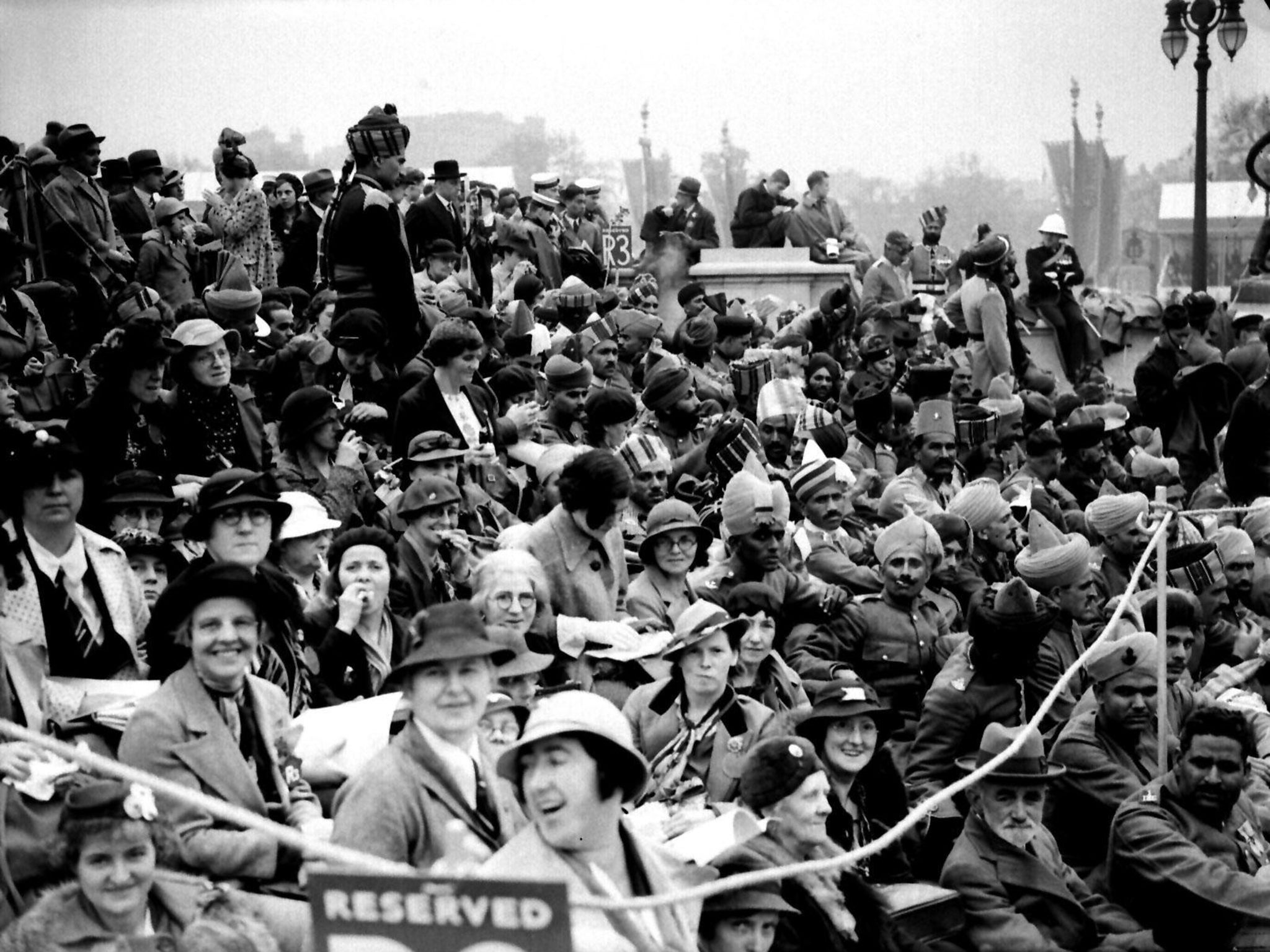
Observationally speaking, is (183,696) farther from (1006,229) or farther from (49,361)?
(1006,229)

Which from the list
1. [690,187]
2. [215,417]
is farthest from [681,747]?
[690,187]

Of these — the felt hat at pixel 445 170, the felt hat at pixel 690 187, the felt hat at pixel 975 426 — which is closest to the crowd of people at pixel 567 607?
the felt hat at pixel 975 426

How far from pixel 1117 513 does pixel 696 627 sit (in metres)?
3.82

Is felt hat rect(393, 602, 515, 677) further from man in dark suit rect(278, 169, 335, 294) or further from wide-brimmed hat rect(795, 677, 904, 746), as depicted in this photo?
man in dark suit rect(278, 169, 335, 294)

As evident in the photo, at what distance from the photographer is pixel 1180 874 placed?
6.82m

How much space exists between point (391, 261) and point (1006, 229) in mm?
17470

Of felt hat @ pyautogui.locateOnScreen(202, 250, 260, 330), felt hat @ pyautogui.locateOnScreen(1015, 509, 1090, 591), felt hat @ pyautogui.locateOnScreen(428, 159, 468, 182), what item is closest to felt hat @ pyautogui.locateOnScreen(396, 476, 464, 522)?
felt hat @ pyautogui.locateOnScreen(1015, 509, 1090, 591)

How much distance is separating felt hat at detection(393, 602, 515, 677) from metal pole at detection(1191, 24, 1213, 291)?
1691cm

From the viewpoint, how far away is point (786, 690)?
25.1 feet

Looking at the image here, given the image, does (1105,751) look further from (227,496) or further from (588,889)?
(588,889)

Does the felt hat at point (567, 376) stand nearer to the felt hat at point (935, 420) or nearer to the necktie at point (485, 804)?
the felt hat at point (935, 420)

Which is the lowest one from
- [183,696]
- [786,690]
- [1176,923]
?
[1176,923]

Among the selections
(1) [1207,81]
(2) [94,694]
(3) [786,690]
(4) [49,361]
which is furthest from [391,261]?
(1) [1207,81]

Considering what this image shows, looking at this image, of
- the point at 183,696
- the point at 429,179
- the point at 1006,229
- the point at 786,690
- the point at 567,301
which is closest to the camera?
the point at 183,696
